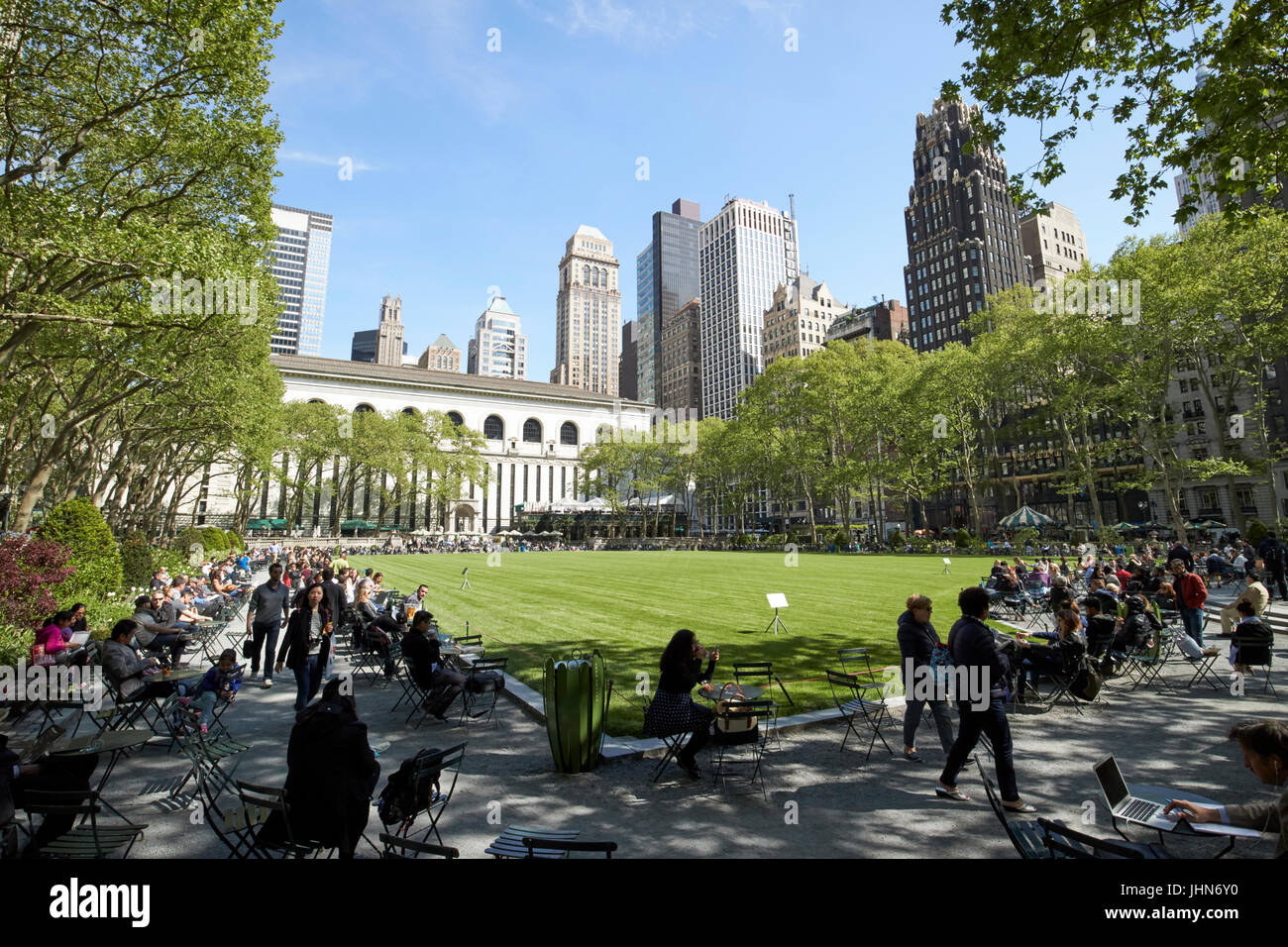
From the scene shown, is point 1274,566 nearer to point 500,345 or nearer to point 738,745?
point 738,745

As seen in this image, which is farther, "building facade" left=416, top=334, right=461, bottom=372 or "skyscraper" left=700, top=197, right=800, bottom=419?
"building facade" left=416, top=334, right=461, bottom=372

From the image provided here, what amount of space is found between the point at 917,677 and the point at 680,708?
9.32ft

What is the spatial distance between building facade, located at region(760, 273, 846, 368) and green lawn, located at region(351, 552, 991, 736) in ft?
324

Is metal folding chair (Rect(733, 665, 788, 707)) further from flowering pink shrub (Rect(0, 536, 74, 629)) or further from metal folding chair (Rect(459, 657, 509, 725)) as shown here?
flowering pink shrub (Rect(0, 536, 74, 629))

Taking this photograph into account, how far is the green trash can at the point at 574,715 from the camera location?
254 inches

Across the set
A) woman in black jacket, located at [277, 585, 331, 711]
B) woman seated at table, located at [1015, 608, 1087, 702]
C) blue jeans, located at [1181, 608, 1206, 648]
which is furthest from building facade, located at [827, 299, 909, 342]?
woman in black jacket, located at [277, 585, 331, 711]

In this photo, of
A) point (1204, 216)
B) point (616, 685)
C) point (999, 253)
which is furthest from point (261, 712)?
point (999, 253)

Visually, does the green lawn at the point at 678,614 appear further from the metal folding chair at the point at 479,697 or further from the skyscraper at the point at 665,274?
the skyscraper at the point at 665,274

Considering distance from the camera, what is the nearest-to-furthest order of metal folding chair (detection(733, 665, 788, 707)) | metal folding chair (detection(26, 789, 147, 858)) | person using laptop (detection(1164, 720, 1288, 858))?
1. person using laptop (detection(1164, 720, 1288, 858))
2. metal folding chair (detection(26, 789, 147, 858))
3. metal folding chair (detection(733, 665, 788, 707))

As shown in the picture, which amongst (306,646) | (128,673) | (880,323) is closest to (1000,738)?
(306,646)

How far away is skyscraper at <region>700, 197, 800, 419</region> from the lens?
145m

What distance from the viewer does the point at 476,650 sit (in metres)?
11.7
